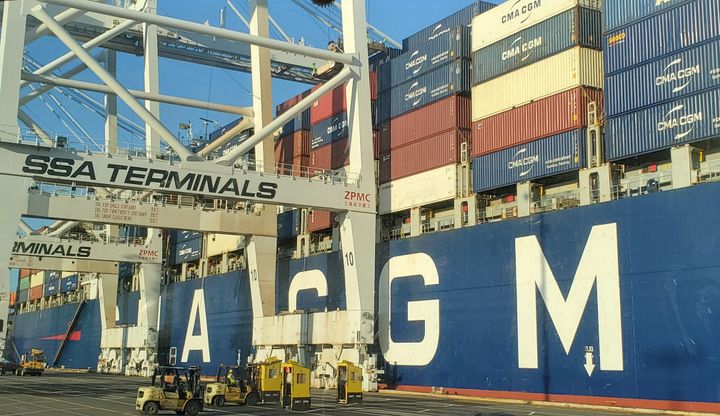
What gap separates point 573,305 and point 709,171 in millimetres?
7297

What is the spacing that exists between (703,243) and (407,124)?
1831 centimetres

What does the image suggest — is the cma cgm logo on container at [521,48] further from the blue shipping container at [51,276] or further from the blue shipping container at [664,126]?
the blue shipping container at [51,276]

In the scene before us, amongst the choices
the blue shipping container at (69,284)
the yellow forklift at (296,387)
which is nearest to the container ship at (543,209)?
the yellow forklift at (296,387)

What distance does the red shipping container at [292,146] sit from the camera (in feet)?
162

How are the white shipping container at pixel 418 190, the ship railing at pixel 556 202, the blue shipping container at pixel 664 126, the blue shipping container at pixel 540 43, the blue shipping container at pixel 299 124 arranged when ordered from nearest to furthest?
the blue shipping container at pixel 664 126
the blue shipping container at pixel 540 43
the ship railing at pixel 556 202
the white shipping container at pixel 418 190
the blue shipping container at pixel 299 124

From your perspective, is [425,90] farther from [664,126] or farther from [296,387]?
[296,387]

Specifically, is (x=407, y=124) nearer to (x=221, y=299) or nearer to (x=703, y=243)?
(x=703, y=243)

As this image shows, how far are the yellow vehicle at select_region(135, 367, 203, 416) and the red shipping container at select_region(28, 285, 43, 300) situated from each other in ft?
297

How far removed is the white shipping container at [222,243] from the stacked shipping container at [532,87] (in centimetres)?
2563

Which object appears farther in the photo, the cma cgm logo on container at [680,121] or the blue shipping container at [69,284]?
the blue shipping container at [69,284]

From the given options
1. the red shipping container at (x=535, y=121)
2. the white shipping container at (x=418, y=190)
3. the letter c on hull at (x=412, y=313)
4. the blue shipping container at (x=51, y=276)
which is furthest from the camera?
the blue shipping container at (x=51, y=276)

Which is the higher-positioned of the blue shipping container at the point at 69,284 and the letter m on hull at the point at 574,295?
the blue shipping container at the point at 69,284

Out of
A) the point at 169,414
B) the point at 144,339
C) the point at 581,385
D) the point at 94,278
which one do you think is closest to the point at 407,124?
A: the point at 581,385

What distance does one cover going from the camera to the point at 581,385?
29062 millimetres
